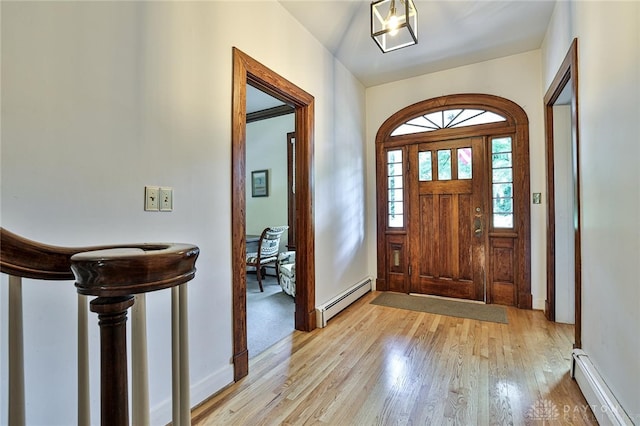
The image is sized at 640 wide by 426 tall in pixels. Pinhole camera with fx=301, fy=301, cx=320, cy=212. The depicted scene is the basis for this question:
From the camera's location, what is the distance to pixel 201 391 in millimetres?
1709

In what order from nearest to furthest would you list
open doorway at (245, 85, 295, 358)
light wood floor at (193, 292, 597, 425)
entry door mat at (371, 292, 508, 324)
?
light wood floor at (193, 292, 597, 425) → entry door mat at (371, 292, 508, 324) → open doorway at (245, 85, 295, 358)

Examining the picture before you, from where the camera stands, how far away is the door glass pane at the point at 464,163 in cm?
348

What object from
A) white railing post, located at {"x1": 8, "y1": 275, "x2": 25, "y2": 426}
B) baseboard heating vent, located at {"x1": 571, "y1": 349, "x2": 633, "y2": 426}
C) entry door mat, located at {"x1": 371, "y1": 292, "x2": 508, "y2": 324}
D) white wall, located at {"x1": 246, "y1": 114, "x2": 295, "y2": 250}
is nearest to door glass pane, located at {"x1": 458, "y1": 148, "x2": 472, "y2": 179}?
entry door mat, located at {"x1": 371, "y1": 292, "x2": 508, "y2": 324}

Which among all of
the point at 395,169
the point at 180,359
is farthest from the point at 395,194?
the point at 180,359

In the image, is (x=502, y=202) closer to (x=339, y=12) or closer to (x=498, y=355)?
(x=498, y=355)

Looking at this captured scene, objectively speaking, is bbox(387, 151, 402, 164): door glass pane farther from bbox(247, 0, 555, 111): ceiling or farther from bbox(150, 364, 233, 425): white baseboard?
bbox(150, 364, 233, 425): white baseboard

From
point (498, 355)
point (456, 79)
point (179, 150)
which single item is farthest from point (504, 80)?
point (179, 150)

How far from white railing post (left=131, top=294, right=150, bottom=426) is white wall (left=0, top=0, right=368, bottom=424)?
29.8 inches

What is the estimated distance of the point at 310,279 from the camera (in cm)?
274

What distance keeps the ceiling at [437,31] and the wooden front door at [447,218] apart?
3.05 ft

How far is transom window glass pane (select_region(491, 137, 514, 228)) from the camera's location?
331 centimetres

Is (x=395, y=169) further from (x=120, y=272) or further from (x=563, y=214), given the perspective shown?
(x=120, y=272)

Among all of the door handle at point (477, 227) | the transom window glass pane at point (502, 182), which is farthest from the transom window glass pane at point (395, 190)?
the transom window glass pane at point (502, 182)

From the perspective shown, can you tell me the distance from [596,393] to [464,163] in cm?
248
